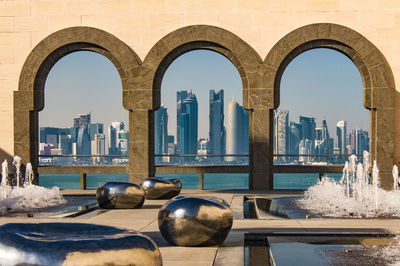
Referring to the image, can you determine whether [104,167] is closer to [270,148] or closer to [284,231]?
[270,148]

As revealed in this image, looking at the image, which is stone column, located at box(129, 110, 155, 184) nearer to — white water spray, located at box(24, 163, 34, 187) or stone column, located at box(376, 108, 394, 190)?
white water spray, located at box(24, 163, 34, 187)

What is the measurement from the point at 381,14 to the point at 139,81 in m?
9.40

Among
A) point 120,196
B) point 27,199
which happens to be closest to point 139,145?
point 27,199

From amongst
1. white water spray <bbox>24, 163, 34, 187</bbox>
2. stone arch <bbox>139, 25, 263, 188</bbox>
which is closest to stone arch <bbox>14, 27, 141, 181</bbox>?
white water spray <bbox>24, 163, 34, 187</bbox>

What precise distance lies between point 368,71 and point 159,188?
909 cm

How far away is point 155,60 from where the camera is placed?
67.5ft

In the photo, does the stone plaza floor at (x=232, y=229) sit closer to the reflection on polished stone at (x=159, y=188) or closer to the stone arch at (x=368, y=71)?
the reflection on polished stone at (x=159, y=188)

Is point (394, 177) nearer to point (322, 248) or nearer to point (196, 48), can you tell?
point (196, 48)

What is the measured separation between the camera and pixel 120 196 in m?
14.3

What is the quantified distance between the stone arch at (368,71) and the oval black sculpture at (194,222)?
11898mm

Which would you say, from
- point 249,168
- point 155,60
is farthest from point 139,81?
point 249,168

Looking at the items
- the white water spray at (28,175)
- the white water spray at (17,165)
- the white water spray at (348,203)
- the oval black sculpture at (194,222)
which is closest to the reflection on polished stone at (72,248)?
the oval black sculpture at (194,222)

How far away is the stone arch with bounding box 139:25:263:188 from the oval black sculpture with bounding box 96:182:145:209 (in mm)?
6330

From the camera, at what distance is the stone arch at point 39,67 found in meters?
20.8
